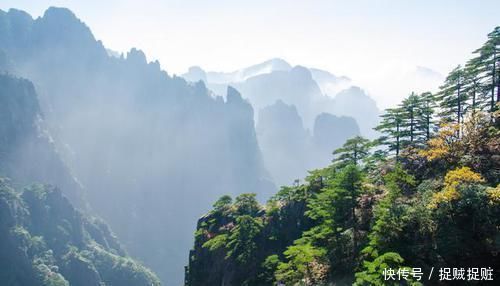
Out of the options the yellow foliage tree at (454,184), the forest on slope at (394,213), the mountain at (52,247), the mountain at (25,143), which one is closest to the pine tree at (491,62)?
the forest on slope at (394,213)

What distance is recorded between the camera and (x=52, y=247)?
14862 centimetres

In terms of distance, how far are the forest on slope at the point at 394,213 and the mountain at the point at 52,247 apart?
337 ft

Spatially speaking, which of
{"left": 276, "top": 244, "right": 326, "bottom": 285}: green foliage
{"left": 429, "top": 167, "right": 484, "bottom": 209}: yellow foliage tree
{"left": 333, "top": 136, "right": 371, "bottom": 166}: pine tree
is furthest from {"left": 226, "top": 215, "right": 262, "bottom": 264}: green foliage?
{"left": 429, "top": 167, "right": 484, "bottom": 209}: yellow foliage tree

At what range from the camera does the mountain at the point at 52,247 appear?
5030 inches

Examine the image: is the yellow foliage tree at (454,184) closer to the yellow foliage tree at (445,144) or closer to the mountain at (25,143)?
the yellow foliage tree at (445,144)

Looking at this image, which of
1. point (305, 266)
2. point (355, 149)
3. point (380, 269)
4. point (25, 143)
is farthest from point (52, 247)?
point (380, 269)

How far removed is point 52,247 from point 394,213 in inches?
6105

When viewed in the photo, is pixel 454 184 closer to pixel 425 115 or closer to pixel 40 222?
pixel 425 115

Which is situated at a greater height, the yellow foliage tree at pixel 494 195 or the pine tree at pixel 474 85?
the pine tree at pixel 474 85

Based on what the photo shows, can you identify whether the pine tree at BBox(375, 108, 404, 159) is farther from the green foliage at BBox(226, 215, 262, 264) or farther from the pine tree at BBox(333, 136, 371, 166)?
the green foliage at BBox(226, 215, 262, 264)

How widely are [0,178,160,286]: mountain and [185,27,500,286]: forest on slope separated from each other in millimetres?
102575

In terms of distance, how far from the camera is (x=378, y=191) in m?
32.9

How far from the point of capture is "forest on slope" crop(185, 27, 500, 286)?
2195 cm

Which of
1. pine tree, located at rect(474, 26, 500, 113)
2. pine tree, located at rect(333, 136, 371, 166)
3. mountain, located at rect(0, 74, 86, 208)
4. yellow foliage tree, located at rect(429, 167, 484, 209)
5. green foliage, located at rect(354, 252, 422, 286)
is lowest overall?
green foliage, located at rect(354, 252, 422, 286)
